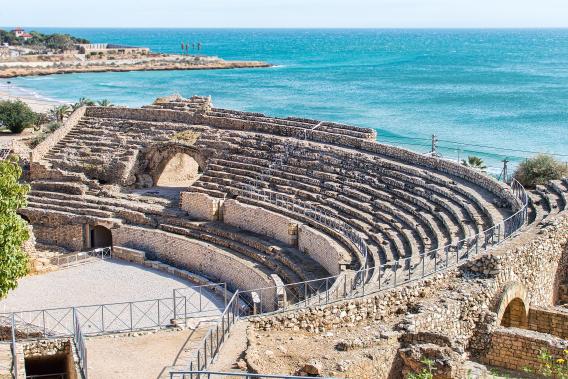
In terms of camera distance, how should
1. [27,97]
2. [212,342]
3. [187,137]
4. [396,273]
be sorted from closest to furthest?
[212,342] < [396,273] < [187,137] < [27,97]

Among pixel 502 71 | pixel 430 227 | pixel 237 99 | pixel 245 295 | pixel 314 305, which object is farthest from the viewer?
pixel 502 71

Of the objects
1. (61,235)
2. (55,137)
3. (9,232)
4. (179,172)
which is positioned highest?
(9,232)

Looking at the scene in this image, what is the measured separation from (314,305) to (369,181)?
1236 centimetres

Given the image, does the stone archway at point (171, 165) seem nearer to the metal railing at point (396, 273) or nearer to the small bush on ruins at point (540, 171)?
the metal railing at point (396, 273)

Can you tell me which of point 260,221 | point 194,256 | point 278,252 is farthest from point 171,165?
point 278,252

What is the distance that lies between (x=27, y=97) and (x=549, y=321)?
71.7 metres

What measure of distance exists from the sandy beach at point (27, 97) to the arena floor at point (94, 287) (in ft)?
135

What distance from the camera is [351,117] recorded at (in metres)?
67.6

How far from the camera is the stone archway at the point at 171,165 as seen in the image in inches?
1350

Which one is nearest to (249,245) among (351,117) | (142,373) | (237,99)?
(142,373)

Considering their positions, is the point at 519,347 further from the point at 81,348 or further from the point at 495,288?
the point at 81,348

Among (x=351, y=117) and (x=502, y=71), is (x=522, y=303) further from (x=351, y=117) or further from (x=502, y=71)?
(x=502, y=71)

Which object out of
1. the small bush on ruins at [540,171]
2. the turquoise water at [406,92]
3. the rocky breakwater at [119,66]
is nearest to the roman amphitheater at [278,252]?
the small bush on ruins at [540,171]

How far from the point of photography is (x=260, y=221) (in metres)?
28.2
